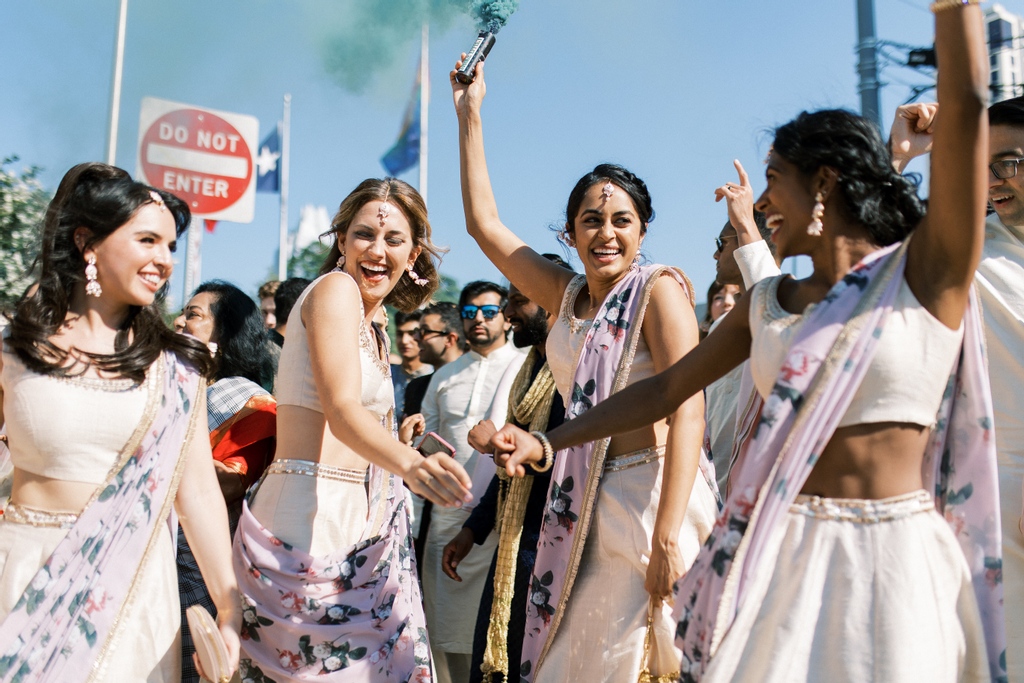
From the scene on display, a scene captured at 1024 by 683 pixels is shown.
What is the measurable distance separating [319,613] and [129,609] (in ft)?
1.72

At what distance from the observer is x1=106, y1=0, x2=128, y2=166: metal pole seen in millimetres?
10242

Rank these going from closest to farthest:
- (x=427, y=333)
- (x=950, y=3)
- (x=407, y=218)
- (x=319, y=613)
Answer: (x=950, y=3) < (x=319, y=613) < (x=407, y=218) < (x=427, y=333)

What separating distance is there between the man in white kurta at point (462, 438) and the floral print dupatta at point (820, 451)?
11.0 feet

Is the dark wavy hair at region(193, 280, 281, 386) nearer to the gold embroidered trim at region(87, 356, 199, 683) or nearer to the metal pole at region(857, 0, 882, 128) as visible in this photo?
the gold embroidered trim at region(87, 356, 199, 683)

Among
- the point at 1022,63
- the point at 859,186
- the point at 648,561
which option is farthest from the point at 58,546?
the point at 1022,63

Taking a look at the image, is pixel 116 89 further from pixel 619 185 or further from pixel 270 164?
pixel 270 164

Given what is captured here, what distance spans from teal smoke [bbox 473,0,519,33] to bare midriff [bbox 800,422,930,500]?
198cm

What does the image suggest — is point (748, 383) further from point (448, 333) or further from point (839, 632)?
point (448, 333)

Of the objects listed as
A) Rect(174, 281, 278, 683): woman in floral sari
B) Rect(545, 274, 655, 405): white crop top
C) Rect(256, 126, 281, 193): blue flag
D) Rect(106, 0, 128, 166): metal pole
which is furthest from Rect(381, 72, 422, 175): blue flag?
Rect(545, 274, 655, 405): white crop top

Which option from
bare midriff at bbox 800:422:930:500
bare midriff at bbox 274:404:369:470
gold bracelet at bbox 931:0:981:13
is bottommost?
bare midriff at bbox 274:404:369:470

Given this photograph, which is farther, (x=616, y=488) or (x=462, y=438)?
(x=462, y=438)

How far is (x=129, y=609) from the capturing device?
105 inches

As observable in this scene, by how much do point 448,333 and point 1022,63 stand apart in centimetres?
755

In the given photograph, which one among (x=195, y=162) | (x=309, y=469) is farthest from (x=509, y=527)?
(x=195, y=162)
